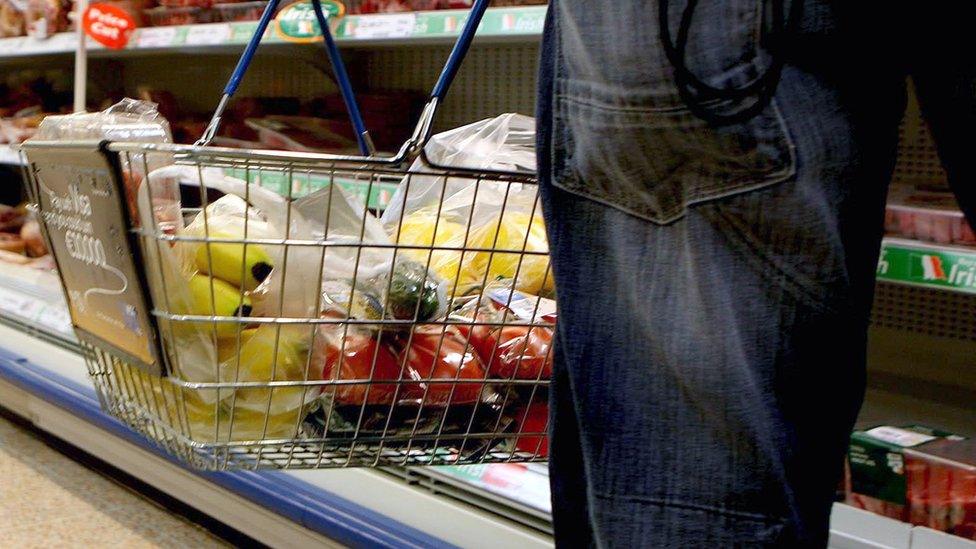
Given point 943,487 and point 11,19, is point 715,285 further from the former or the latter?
point 11,19

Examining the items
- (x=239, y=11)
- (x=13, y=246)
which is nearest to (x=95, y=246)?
(x=239, y=11)

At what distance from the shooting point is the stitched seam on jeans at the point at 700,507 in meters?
0.53

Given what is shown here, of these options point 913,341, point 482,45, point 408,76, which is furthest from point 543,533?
point 408,76

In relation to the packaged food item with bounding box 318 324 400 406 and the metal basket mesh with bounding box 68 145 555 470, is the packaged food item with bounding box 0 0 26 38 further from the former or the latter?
the packaged food item with bounding box 318 324 400 406

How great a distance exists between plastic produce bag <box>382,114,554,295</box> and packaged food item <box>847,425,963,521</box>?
53cm

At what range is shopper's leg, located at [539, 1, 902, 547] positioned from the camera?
19.8 inches

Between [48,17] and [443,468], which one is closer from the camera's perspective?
[443,468]

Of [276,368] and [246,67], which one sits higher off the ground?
[246,67]

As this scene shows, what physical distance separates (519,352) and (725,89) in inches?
15.2

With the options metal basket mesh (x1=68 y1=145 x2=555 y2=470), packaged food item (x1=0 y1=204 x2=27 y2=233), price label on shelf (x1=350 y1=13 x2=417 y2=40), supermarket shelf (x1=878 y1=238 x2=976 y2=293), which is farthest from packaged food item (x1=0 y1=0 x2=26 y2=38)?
supermarket shelf (x1=878 y1=238 x2=976 y2=293)

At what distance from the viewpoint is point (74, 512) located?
203 centimetres

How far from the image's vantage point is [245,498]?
1.77 m

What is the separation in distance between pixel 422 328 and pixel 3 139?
2.89 metres

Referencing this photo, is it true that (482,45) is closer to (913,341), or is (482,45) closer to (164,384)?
(913,341)
